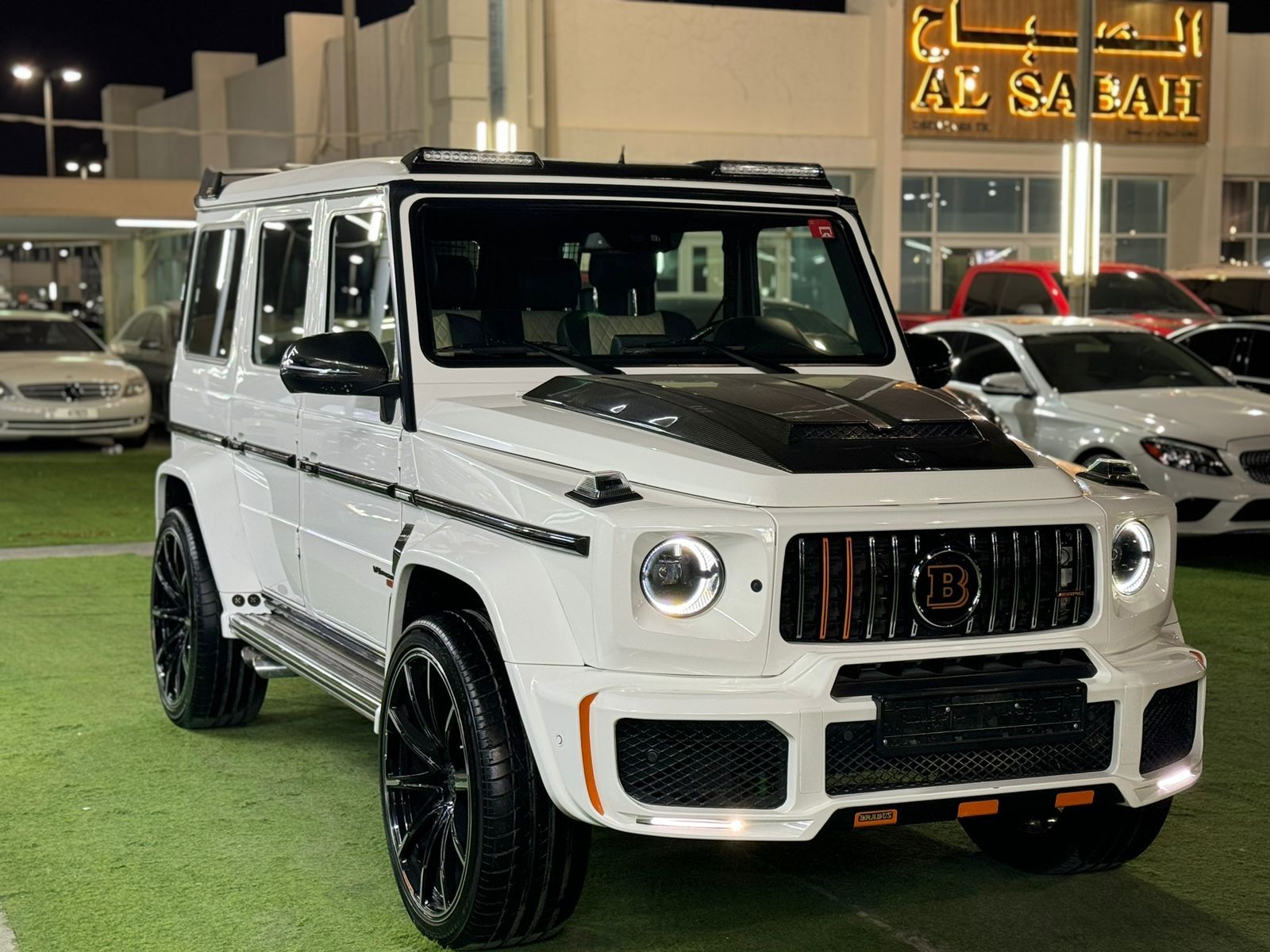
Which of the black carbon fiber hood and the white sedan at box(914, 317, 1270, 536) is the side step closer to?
the black carbon fiber hood

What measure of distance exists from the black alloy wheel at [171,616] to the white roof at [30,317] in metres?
14.1

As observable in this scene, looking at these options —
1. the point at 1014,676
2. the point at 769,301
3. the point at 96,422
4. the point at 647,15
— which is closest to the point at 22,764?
the point at 769,301

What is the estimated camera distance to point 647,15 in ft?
85.0

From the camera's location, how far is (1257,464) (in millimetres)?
11195

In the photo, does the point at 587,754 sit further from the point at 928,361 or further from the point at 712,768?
the point at 928,361

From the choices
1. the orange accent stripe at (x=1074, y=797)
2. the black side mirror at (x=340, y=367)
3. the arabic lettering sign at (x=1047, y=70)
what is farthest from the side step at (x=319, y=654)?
the arabic lettering sign at (x=1047, y=70)

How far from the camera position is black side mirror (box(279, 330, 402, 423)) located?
5008 mm

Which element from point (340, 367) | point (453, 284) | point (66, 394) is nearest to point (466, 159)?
point (453, 284)

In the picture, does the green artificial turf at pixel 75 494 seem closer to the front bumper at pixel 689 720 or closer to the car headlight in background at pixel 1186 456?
→ the car headlight in background at pixel 1186 456

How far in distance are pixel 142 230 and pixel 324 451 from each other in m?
28.6

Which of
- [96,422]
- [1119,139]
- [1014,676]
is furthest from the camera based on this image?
[1119,139]

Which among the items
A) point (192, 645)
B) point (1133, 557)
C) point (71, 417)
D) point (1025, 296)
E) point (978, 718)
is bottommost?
point (71, 417)

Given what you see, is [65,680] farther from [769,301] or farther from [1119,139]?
[1119,139]

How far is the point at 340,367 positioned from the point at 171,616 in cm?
244
